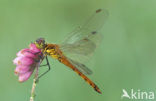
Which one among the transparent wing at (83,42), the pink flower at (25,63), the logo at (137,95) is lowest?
the pink flower at (25,63)

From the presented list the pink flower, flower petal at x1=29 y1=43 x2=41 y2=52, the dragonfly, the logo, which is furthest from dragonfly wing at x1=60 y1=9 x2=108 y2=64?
the logo

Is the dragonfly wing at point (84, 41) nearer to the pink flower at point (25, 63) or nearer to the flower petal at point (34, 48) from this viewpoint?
the flower petal at point (34, 48)

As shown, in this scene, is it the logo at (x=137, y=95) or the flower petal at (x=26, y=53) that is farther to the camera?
the logo at (x=137, y=95)

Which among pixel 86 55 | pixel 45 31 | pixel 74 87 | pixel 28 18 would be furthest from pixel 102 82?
pixel 28 18

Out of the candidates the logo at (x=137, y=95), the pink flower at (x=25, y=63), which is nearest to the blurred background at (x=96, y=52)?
the logo at (x=137, y=95)

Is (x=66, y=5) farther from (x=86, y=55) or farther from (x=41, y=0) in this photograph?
(x=86, y=55)

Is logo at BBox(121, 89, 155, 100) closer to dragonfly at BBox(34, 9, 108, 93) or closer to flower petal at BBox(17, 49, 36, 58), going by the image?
dragonfly at BBox(34, 9, 108, 93)
